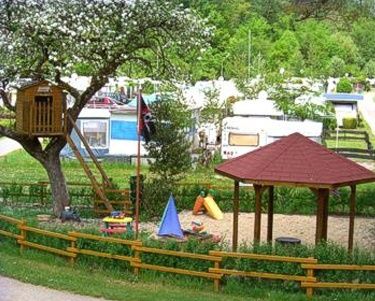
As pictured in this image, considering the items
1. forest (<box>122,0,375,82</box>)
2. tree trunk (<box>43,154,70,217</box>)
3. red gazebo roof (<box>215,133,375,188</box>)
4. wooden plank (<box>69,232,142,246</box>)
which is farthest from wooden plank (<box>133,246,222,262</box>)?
forest (<box>122,0,375,82</box>)

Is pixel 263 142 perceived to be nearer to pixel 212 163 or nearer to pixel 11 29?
pixel 212 163

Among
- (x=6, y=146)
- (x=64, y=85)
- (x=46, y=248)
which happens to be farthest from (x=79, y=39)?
(x=6, y=146)

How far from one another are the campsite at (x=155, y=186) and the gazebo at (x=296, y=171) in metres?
0.04

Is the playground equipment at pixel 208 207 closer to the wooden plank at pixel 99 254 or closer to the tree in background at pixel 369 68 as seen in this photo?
the wooden plank at pixel 99 254

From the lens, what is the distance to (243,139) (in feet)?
117

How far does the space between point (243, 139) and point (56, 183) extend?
15128mm

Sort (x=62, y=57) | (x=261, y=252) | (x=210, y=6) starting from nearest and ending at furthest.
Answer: (x=261, y=252), (x=62, y=57), (x=210, y=6)

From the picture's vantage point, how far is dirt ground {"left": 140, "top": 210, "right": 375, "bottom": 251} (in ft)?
66.1

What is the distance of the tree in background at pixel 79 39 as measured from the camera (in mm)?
20016

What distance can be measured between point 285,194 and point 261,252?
991 cm

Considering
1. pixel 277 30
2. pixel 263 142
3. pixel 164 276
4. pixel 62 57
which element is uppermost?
pixel 277 30

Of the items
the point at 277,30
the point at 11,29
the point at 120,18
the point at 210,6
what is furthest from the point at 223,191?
the point at 277,30

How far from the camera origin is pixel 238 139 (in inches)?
1407

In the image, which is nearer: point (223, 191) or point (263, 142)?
point (223, 191)
